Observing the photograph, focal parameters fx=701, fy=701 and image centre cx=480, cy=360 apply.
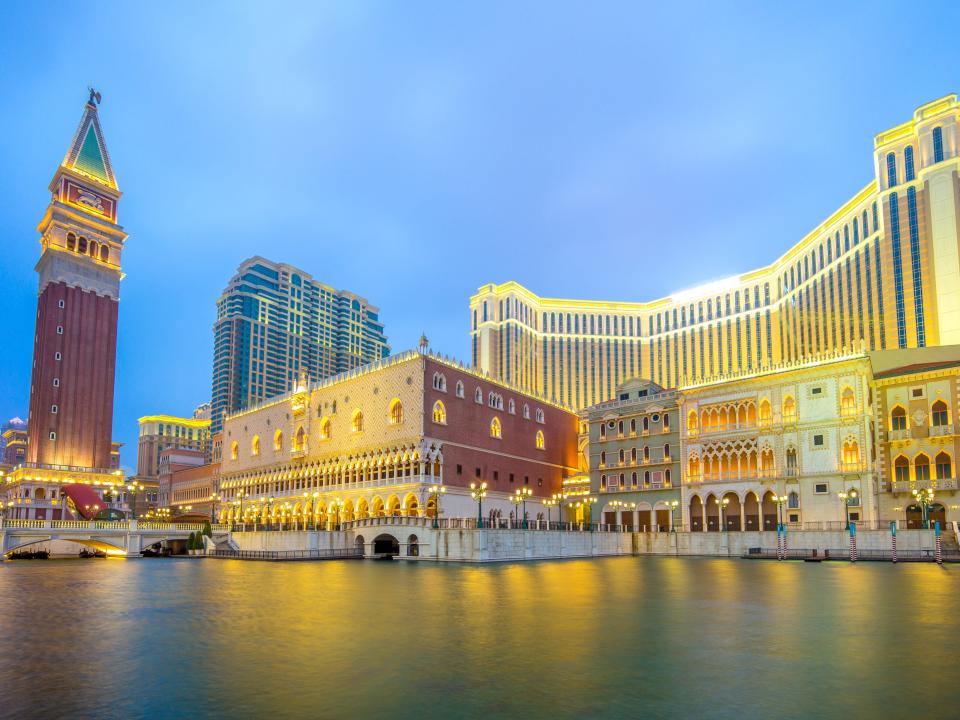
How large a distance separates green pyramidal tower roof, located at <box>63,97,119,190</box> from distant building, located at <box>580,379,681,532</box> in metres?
81.2

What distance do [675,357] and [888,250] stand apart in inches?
1951

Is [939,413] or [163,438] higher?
[163,438]

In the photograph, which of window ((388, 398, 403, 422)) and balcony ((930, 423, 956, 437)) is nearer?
balcony ((930, 423, 956, 437))

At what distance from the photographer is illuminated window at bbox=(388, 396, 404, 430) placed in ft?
214

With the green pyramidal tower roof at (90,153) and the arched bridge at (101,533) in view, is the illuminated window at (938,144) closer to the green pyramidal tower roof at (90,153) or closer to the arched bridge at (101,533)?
the arched bridge at (101,533)

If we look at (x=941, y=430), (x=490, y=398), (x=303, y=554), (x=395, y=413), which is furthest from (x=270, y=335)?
(x=941, y=430)

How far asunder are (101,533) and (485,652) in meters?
58.6

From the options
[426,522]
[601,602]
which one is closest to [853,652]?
[601,602]

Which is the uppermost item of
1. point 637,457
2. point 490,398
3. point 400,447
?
point 490,398

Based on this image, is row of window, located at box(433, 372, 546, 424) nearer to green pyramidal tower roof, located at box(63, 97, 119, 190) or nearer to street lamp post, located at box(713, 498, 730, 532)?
street lamp post, located at box(713, 498, 730, 532)

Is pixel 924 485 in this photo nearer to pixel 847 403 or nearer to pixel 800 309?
pixel 847 403

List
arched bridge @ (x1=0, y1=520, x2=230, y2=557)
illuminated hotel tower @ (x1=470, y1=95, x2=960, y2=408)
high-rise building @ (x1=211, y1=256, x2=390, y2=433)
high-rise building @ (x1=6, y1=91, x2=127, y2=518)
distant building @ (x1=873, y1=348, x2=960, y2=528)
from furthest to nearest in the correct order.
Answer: high-rise building @ (x1=211, y1=256, x2=390, y2=433), high-rise building @ (x1=6, y1=91, x2=127, y2=518), illuminated hotel tower @ (x1=470, y1=95, x2=960, y2=408), arched bridge @ (x1=0, y1=520, x2=230, y2=557), distant building @ (x1=873, y1=348, x2=960, y2=528)

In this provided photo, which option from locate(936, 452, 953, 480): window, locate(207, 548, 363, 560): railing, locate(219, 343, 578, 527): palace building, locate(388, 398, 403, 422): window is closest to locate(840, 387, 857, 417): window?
locate(936, 452, 953, 480): window

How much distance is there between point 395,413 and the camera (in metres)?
65.7
